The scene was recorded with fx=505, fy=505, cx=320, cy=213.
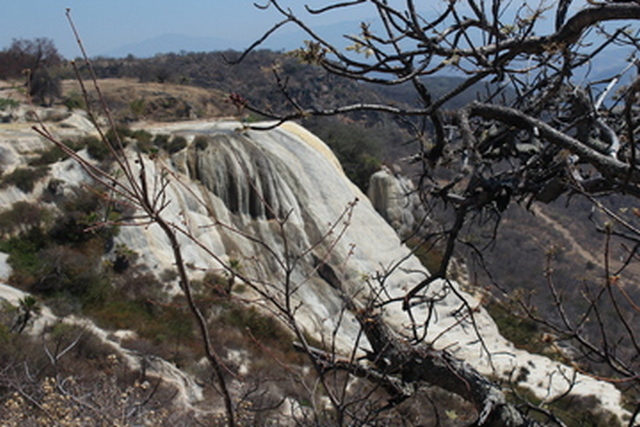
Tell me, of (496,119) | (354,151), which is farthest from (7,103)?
(496,119)

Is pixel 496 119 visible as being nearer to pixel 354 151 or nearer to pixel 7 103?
pixel 7 103

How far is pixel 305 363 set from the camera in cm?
1285

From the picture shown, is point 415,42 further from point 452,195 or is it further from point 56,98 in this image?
point 56,98

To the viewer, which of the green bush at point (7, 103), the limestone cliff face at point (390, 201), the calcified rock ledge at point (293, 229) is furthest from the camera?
the limestone cliff face at point (390, 201)

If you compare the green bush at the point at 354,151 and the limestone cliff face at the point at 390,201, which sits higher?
the green bush at the point at 354,151

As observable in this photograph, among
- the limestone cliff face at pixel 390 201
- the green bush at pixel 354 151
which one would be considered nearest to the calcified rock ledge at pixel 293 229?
the limestone cliff face at pixel 390 201

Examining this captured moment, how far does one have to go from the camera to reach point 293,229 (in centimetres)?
1722

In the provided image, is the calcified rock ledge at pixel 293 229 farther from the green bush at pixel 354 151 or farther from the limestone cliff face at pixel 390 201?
the green bush at pixel 354 151

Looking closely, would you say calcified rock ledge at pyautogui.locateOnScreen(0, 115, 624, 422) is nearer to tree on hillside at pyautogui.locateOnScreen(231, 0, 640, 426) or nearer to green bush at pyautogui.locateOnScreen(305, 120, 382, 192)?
green bush at pyautogui.locateOnScreen(305, 120, 382, 192)

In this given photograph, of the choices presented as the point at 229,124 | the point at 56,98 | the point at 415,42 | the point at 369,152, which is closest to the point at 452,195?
the point at 415,42

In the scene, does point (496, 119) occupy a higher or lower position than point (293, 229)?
higher

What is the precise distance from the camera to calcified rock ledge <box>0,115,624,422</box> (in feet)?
47.4

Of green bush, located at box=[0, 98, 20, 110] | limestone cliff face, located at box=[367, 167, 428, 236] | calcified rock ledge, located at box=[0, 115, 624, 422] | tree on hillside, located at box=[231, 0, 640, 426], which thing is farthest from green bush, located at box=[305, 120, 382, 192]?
tree on hillside, located at box=[231, 0, 640, 426]

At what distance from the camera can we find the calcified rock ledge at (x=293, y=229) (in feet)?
47.4
